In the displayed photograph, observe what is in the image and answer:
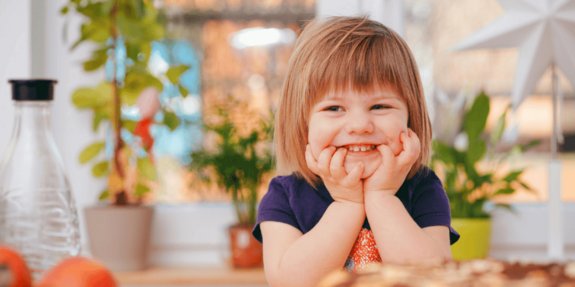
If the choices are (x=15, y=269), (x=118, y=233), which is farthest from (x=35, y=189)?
(x=118, y=233)

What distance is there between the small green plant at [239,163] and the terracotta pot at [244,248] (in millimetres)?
41

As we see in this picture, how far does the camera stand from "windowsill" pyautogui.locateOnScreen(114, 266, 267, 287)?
1608 millimetres

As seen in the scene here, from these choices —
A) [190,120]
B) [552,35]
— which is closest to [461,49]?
[552,35]

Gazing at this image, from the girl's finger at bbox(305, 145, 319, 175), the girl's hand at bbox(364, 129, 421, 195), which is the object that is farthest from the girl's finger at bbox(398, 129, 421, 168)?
the girl's finger at bbox(305, 145, 319, 175)

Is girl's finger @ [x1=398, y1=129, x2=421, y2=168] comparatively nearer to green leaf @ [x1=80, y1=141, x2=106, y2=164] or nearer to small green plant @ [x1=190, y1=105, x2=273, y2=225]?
small green plant @ [x1=190, y1=105, x2=273, y2=225]

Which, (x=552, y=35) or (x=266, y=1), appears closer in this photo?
(x=552, y=35)

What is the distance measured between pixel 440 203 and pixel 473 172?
0.63m

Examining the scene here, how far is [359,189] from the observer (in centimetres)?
93

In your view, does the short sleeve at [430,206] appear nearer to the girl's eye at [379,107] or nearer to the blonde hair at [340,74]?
the blonde hair at [340,74]

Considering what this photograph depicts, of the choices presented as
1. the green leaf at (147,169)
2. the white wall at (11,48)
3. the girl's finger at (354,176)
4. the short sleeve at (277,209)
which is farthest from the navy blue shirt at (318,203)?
the white wall at (11,48)

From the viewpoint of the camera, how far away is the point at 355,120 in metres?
0.90

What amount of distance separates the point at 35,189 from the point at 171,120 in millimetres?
989

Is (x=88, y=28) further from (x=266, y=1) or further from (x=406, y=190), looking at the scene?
(x=406, y=190)

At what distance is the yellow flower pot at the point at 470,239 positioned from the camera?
1531 mm
